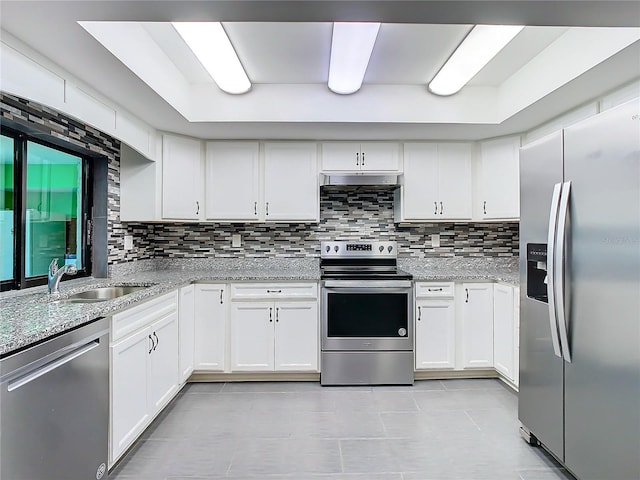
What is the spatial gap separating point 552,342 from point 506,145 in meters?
1.97

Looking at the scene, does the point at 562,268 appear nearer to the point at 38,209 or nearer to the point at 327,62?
the point at 327,62

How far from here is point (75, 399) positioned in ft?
4.89

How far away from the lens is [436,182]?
11.1 ft

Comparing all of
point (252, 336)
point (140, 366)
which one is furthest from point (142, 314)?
point (252, 336)

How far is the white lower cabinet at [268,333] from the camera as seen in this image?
118 inches

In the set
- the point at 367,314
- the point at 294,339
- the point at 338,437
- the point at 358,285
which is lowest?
the point at 338,437

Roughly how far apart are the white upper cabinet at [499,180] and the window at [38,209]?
3.23m

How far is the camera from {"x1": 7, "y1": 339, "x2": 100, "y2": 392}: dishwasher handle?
Result: 1.20 meters

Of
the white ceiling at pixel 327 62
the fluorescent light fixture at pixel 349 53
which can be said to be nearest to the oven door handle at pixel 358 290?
the white ceiling at pixel 327 62

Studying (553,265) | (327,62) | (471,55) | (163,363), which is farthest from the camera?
(327,62)

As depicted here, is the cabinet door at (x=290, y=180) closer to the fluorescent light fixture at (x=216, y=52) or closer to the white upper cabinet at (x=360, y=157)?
the white upper cabinet at (x=360, y=157)

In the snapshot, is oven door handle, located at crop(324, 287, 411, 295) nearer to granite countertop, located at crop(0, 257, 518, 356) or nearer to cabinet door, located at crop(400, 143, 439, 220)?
granite countertop, located at crop(0, 257, 518, 356)

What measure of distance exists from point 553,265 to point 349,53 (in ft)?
5.15

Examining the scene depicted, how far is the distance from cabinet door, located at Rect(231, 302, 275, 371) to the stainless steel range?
17.6 inches
